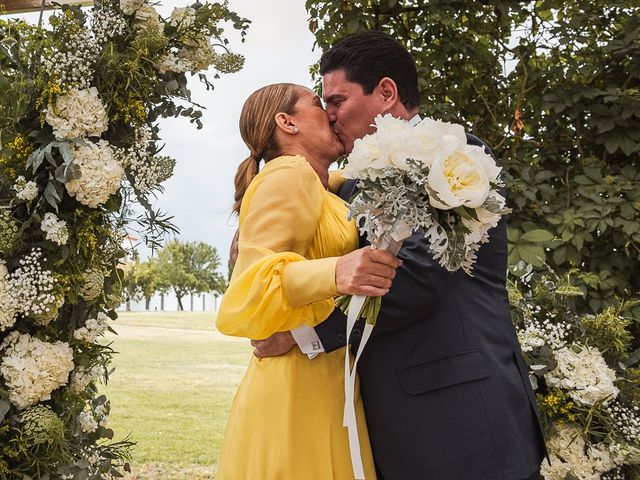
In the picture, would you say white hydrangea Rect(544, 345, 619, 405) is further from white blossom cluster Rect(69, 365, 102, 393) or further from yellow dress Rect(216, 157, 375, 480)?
white blossom cluster Rect(69, 365, 102, 393)

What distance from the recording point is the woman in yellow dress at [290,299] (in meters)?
1.39

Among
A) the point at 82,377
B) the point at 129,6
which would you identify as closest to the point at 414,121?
the point at 129,6

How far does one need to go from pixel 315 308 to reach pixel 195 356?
1126cm

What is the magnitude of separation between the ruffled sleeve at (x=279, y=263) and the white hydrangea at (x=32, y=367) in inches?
35.1

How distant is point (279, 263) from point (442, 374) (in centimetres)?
45

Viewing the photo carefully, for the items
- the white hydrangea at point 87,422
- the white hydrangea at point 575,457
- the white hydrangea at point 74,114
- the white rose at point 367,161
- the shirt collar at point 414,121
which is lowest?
the white hydrangea at point 575,457

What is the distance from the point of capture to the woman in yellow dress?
139 cm

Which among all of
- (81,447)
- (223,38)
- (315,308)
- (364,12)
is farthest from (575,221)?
(81,447)

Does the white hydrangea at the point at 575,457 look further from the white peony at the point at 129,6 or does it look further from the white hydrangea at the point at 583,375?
the white peony at the point at 129,6

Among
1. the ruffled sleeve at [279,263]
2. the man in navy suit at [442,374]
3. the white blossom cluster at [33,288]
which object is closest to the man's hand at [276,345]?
the man in navy suit at [442,374]

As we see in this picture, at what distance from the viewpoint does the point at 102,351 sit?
2344mm

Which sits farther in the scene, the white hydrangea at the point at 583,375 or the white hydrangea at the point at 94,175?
the white hydrangea at the point at 583,375

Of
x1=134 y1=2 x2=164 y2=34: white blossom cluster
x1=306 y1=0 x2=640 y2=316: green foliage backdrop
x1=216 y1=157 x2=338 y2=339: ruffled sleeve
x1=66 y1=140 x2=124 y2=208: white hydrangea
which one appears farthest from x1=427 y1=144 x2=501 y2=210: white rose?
x1=306 y1=0 x2=640 y2=316: green foliage backdrop

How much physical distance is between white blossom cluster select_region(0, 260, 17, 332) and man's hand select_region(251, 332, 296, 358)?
2.90ft
